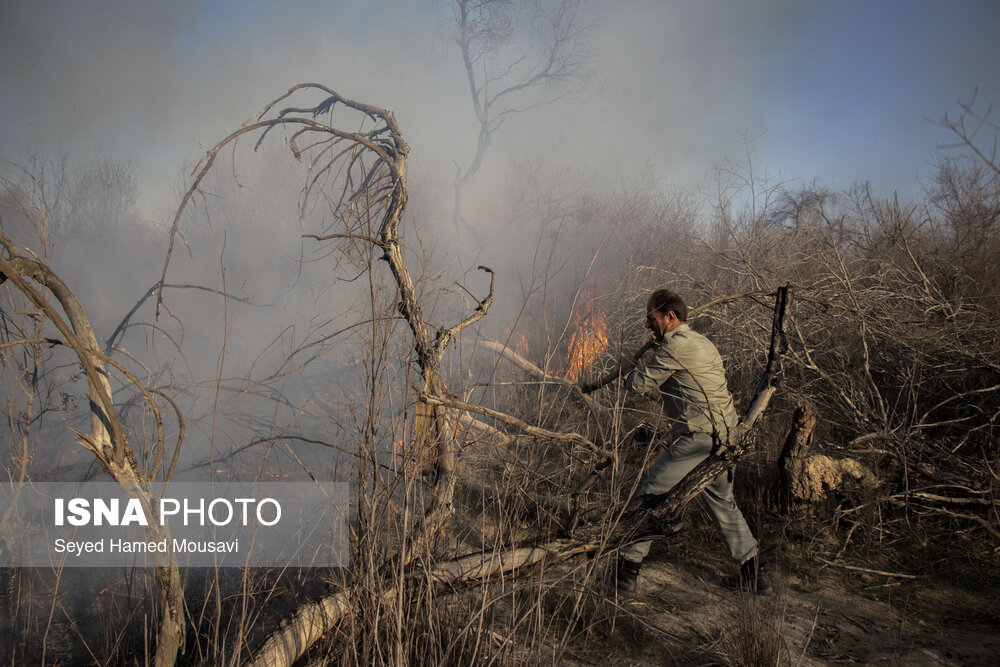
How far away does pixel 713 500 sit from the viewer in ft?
10.9

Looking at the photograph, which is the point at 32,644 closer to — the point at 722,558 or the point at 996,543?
the point at 722,558

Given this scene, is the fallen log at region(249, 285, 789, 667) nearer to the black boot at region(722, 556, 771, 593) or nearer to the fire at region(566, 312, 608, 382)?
the black boot at region(722, 556, 771, 593)

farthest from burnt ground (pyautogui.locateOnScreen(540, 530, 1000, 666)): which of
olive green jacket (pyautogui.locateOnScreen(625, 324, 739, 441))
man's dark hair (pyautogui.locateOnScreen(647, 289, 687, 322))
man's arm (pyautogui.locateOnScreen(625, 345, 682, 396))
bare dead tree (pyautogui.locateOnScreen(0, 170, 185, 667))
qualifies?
bare dead tree (pyautogui.locateOnScreen(0, 170, 185, 667))

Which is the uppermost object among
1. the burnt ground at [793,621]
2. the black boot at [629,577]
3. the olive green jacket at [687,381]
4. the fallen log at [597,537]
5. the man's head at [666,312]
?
the man's head at [666,312]

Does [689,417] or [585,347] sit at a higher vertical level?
[585,347]

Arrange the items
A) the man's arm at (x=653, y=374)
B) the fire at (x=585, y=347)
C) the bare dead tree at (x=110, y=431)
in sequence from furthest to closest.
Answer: the fire at (x=585, y=347)
the man's arm at (x=653, y=374)
the bare dead tree at (x=110, y=431)

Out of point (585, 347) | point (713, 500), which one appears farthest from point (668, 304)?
point (585, 347)

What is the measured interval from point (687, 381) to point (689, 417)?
8.4 inches

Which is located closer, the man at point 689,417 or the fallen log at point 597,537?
the fallen log at point 597,537

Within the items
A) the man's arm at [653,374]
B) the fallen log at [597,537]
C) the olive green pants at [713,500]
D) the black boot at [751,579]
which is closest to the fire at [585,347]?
the man's arm at [653,374]

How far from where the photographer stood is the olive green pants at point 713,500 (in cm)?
330

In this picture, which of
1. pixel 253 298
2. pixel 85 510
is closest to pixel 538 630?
pixel 85 510

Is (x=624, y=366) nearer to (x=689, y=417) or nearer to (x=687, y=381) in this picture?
(x=687, y=381)

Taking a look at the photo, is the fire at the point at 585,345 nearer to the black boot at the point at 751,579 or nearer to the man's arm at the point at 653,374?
the man's arm at the point at 653,374
